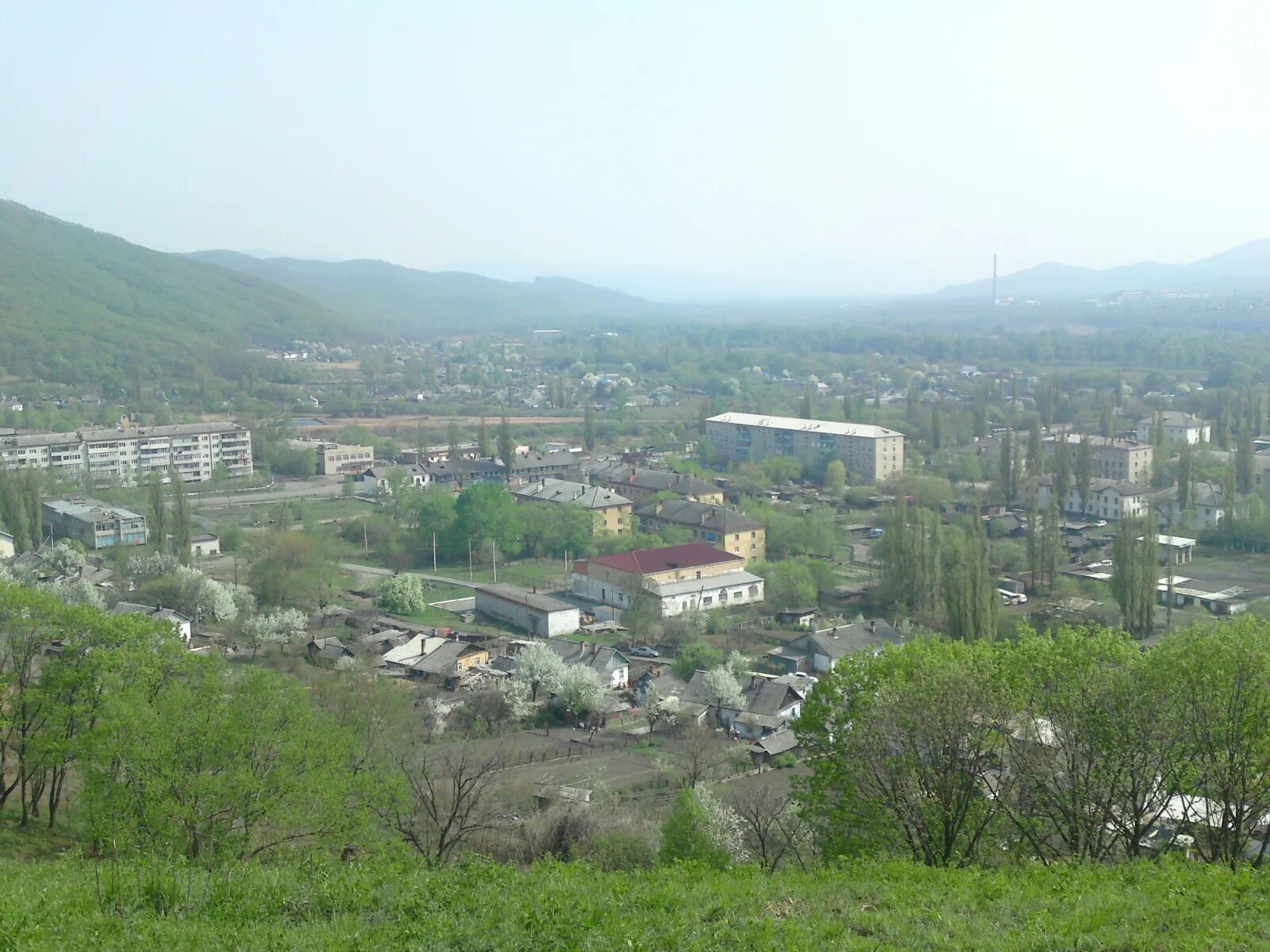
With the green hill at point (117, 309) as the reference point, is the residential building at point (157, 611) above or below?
below

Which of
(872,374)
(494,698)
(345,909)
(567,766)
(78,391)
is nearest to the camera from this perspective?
(345,909)

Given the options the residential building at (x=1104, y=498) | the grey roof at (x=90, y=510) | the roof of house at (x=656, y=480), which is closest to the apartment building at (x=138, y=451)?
the grey roof at (x=90, y=510)

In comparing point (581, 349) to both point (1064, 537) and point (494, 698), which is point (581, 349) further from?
point (494, 698)

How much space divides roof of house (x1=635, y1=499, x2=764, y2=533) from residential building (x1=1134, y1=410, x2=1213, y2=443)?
1528 centimetres

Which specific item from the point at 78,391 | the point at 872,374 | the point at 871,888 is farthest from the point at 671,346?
the point at 871,888

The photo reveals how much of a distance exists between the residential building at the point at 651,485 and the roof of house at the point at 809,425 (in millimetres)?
5992

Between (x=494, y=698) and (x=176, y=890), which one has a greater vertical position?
(x=176, y=890)

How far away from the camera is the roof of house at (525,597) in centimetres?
1791

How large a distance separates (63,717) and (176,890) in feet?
10.5

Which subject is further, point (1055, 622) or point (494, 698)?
point (1055, 622)

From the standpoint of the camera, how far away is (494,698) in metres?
13.6

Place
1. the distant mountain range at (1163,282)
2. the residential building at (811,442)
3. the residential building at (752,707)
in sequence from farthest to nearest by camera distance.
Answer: the distant mountain range at (1163,282)
the residential building at (811,442)
the residential building at (752,707)

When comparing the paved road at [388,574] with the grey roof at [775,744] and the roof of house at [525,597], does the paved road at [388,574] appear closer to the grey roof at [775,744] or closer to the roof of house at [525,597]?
the roof of house at [525,597]

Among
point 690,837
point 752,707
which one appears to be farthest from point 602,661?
point 690,837
